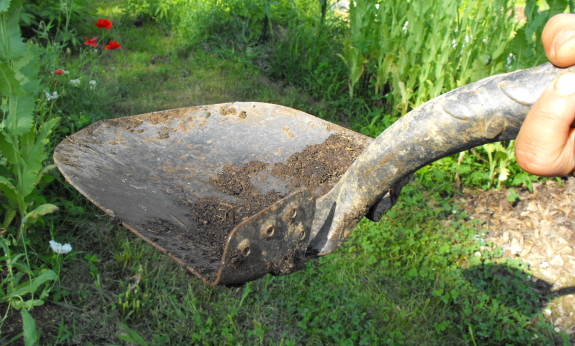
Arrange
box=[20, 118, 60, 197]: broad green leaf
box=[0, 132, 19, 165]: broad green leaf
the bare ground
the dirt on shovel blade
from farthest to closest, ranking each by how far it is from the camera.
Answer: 1. the bare ground
2. box=[20, 118, 60, 197]: broad green leaf
3. box=[0, 132, 19, 165]: broad green leaf
4. the dirt on shovel blade

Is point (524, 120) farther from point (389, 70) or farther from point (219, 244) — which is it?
point (389, 70)

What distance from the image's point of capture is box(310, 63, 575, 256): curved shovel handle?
0.97 m

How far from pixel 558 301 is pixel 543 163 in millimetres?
2014

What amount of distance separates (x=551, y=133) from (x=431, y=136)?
0.24 metres

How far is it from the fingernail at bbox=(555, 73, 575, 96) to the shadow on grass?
1.91 m

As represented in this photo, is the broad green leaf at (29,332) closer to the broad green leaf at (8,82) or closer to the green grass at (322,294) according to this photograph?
the green grass at (322,294)

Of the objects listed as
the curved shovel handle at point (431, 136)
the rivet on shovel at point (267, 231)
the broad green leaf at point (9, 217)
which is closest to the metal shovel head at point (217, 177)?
the rivet on shovel at point (267, 231)

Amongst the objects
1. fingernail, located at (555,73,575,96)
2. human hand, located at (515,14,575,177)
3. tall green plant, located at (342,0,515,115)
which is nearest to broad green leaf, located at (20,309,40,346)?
human hand, located at (515,14,575,177)

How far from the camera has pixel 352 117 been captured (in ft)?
12.6

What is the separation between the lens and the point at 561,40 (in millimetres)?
895

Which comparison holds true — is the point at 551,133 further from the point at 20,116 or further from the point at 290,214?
the point at 20,116

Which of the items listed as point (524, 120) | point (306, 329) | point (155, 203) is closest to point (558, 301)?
point (306, 329)

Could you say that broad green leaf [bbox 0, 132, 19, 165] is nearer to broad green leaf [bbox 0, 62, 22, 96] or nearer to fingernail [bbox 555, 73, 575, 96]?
broad green leaf [bbox 0, 62, 22, 96]

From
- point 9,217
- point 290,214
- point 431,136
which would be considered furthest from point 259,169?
point 9,217
